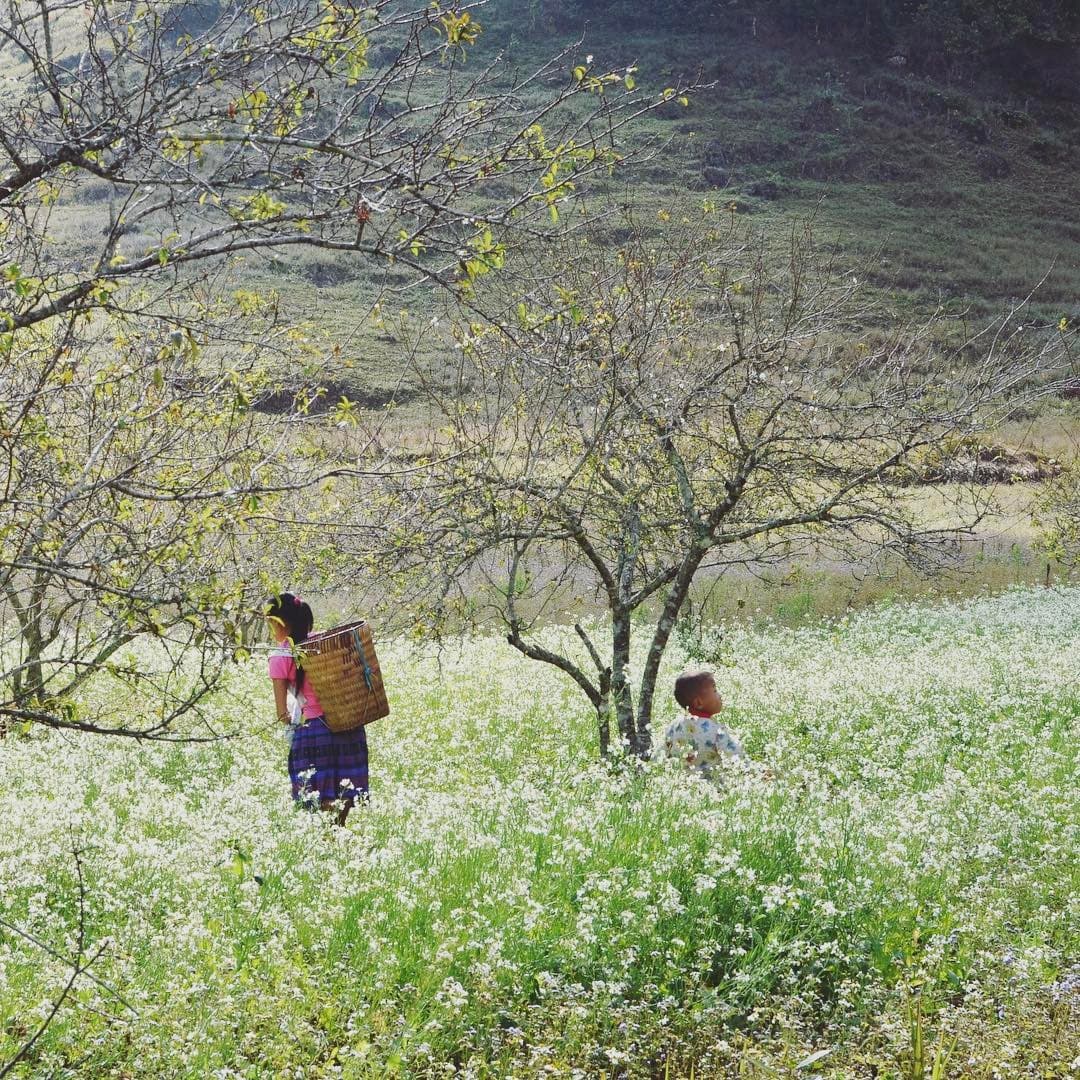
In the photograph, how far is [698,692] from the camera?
8453 millimetres

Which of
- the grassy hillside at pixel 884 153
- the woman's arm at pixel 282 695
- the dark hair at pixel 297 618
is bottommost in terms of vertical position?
the woman's arm at pixel 282 695

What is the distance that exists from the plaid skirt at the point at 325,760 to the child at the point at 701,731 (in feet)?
8.15

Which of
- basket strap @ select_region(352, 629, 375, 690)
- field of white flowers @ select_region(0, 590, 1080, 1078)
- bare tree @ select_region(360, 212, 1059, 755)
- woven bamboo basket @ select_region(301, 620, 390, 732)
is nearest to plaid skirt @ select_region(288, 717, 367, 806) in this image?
woven bamboo basket @ select_region(301, 620, 390, 732)

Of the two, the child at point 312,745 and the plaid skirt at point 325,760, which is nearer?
the child at point 312,745

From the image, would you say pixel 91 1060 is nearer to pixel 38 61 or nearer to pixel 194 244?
pixel 194 244

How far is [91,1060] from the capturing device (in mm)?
4406

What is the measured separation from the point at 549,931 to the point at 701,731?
10.6ft

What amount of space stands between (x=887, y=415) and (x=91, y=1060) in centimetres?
809

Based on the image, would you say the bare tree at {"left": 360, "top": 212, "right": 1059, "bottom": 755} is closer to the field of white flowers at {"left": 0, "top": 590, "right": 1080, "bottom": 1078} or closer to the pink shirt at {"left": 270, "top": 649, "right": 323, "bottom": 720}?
the pink shirt at {"left": 270, "top": 649, "right": 323, "bottom": 720}

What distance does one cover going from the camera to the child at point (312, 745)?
7.75 m

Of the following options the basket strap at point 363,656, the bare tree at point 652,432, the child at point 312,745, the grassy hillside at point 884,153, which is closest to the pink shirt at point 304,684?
the child at point 312,745

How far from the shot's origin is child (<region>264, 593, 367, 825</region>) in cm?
775

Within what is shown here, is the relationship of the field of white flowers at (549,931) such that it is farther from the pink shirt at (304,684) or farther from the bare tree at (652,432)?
the bare tree at (652,432)

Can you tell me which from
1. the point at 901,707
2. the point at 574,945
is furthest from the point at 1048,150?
the point at 574,945
